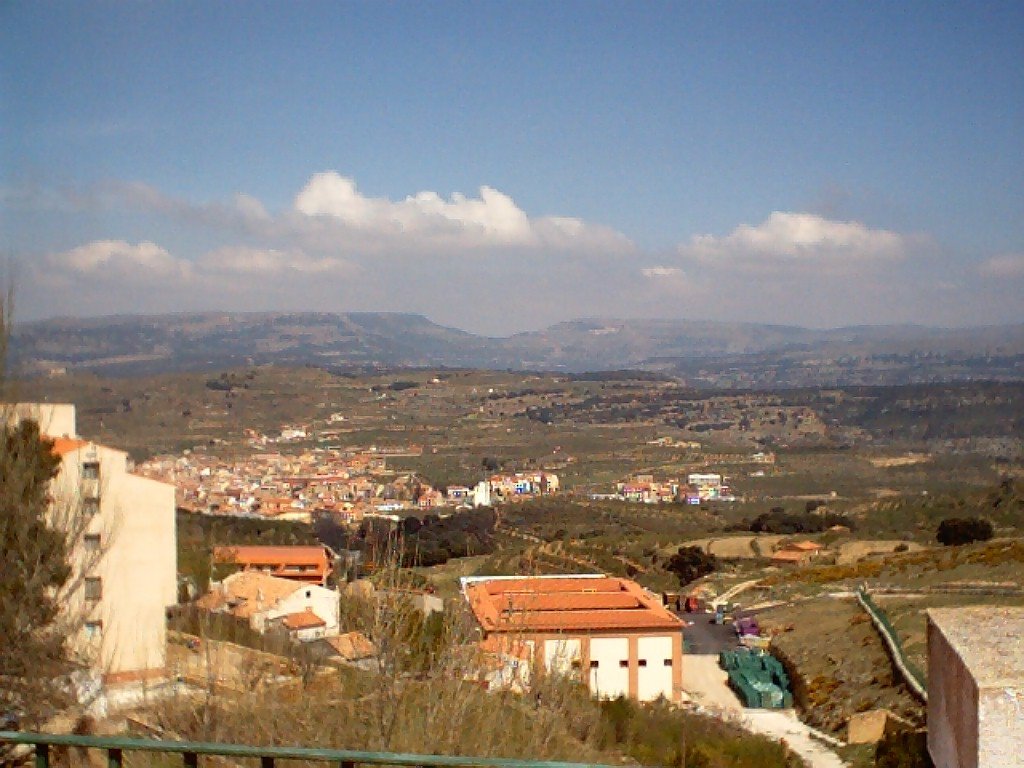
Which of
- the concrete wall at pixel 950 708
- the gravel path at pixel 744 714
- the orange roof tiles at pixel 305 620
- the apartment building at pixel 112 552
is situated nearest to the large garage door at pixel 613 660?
the gravel path at pixel 744 714

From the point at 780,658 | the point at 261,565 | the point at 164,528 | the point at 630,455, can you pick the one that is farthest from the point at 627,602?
the point at 630,455

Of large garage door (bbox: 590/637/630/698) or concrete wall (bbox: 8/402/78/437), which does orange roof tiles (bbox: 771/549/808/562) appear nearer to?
large garage door (bbox: 590/637/630/698)

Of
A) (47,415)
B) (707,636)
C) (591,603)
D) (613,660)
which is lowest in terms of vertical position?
(707,636)

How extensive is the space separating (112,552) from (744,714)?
9.02m

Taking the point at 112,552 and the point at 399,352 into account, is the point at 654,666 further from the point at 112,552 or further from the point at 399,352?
the point at 399,352

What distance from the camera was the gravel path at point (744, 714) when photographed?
39.5 feet

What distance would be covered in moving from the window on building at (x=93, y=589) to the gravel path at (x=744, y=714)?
751 cm

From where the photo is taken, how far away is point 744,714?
48.5 ft

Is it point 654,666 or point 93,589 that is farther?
point 654,666

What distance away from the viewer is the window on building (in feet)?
29.1

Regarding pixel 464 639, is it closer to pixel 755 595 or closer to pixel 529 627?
pixel 529 627

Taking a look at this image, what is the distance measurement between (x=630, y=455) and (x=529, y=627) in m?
58.5

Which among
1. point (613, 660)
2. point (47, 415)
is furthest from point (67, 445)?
point (613, 660)

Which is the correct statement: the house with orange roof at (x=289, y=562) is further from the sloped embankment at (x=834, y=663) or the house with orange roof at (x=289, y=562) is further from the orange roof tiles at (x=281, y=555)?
the sloped embankment at (x=834, y=663)
